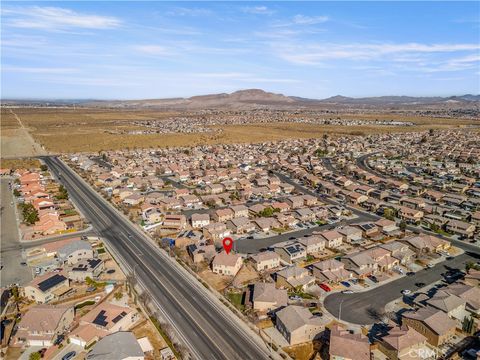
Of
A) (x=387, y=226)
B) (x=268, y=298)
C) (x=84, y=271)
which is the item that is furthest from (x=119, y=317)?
(x=387, y=226)

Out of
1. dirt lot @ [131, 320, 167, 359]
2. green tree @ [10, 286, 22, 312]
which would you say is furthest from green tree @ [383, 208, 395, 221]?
green tree @ [10, 286, 22, 312]

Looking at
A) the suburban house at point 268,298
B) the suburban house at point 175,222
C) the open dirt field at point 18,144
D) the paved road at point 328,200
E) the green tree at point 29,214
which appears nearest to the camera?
the suburban house at point 268,298

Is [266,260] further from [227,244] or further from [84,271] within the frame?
[84,271]

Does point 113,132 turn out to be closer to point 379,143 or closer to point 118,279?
point 379,143

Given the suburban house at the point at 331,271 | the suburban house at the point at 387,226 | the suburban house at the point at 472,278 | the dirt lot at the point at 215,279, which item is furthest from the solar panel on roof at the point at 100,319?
the suburban house at the point at 387,226

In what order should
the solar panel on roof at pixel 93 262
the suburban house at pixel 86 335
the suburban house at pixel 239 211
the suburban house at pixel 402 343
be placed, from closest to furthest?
the suburban house at pixel 402 343 → the suburban house at pixel 86 335 → the solar panel on roof at pixel 93 262 → the suburban house at pixel 239 211

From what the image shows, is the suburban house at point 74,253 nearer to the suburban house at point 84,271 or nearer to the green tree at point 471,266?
the suburban house at point 84,271

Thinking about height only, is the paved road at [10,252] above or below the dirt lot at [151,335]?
above
